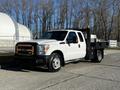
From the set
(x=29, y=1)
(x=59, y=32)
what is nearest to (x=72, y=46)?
(x=59, y=32)

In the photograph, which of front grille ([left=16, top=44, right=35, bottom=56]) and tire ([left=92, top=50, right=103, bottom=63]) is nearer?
front grille ([left=16, top=44, right=35, bottom=56])

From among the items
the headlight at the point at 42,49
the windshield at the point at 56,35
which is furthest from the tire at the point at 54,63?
the windshield at the point at 56,35

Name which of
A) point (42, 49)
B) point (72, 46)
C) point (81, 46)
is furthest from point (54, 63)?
point (81, 46)

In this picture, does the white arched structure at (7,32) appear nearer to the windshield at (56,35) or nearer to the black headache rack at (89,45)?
the black headache rack at (89,45)

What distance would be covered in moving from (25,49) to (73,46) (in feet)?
8.93

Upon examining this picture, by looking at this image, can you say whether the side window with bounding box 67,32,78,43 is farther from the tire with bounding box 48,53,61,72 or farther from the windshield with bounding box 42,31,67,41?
the tire with bounding box 48,53,61,72

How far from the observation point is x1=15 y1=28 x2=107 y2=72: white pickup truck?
443 inches

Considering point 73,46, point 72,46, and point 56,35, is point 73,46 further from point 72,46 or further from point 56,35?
point 56,35

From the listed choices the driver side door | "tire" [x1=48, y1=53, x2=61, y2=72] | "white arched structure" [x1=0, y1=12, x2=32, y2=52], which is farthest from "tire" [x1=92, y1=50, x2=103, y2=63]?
"white arched structure" [x1=0, y1=12, x2=32, y2=52]

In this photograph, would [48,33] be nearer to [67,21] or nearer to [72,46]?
[72,46]

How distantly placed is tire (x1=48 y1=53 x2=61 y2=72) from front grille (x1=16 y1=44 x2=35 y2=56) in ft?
2.96

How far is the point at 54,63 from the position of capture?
1159 cm

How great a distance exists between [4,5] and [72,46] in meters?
58.7

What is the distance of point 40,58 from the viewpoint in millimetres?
11188
